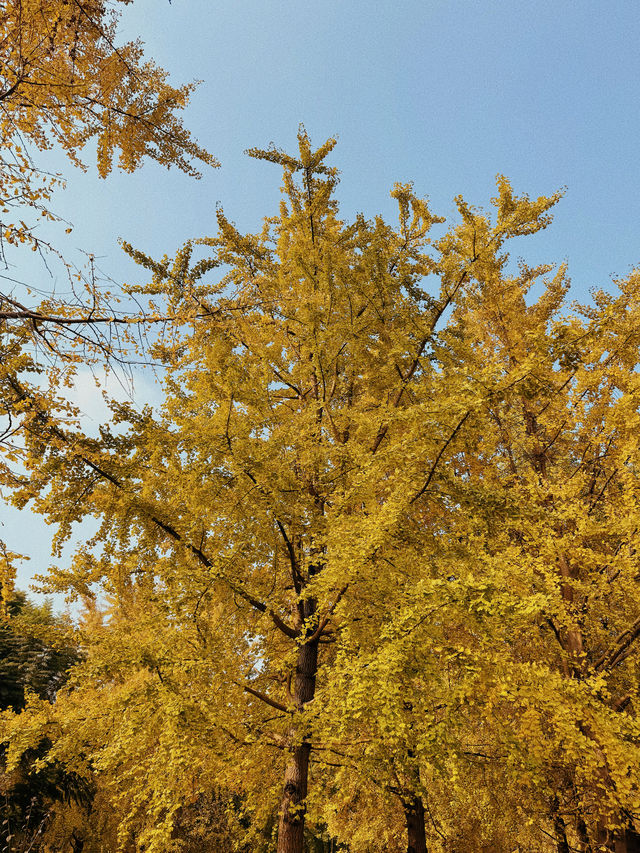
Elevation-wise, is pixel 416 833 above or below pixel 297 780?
below

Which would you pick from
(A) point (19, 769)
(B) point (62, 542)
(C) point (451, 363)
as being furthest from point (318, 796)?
(A) point (19, 769)

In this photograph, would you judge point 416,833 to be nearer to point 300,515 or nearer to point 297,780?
point 297,780

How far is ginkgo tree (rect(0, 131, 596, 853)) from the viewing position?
10.8 ft

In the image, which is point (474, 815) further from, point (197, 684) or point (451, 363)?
point (451, 363)

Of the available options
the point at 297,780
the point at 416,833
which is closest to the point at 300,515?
the point at 297,780

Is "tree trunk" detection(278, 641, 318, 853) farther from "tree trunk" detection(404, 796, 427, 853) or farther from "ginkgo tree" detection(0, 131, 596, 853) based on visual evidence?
"tree trunk" detection(404, 796, 427, 853)

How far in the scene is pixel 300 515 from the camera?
4.57m

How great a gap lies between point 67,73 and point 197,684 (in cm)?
505

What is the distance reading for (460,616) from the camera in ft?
11.2

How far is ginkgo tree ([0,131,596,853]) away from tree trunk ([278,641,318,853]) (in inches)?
0.8

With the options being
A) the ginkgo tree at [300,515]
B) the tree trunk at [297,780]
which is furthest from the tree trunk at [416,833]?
the tree trunk at [297,780]

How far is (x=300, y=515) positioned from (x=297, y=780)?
264cm

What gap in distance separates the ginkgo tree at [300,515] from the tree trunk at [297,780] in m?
0.02

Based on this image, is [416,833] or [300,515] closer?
[300,515]
